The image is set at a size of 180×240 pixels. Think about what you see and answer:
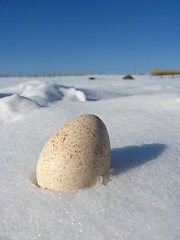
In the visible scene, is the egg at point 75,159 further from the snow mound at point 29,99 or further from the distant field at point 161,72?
the distant field at point 161,72

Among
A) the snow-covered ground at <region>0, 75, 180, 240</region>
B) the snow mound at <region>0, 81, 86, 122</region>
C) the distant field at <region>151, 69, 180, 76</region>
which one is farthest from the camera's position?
the distant field at <region>151, 69, 180, 76</region>

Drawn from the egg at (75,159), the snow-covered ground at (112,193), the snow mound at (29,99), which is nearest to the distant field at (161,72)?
the snow mound at (29,99)

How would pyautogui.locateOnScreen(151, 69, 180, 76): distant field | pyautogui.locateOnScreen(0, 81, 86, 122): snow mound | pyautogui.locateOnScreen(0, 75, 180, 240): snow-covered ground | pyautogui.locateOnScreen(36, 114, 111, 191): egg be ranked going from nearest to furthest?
pyautogui.locateOnScreen(0, 75, 180, 240): snow-covered ground < pyautogui.locateOnScreen(36, 114, 111, 191): egg < pyautogui.locateOnScreen(0, 81, 86, 122): snow mound < pyautogui.locateOnScreen(151, 69, 180, 76): distant field

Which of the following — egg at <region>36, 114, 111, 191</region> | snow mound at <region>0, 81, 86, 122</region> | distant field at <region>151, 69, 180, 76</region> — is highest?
egg at <region>36, 114, 111, 191</region>

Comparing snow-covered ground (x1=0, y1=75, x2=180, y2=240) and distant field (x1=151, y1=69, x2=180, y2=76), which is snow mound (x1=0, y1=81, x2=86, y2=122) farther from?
distant field (x1=151, y1=69, x2=180, y2=76)

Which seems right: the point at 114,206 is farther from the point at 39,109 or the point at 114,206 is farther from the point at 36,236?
the point at 39,109

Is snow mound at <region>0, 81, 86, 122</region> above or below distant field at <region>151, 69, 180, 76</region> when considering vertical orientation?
above

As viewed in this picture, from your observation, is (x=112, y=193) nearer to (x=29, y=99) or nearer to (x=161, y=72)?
(x=29, y=99)

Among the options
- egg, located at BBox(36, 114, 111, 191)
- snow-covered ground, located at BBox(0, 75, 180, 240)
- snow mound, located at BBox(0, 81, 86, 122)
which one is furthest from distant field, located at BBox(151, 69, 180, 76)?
egg, located at BBox(36, 114, 111, 191)

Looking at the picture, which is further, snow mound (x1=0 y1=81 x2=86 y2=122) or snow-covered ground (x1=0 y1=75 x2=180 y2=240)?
snow mound (x1=0 y1=81 x2=86 y2=122)

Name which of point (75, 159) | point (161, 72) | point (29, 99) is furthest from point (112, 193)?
point (161, 72)
